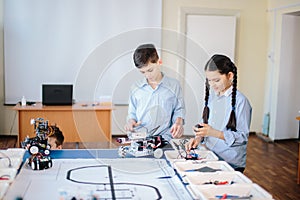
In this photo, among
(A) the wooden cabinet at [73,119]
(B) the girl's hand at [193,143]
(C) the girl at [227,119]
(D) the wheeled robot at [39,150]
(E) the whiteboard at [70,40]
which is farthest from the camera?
(E) the whiteboard at [70,40]

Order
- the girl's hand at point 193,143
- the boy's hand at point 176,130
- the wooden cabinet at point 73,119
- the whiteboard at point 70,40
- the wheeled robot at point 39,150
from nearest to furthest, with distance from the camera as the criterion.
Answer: the wheeled robot at point 39,150 < the girl's hand at point 193,143 < the boy's hand at point 176,130 < the wooden cabinet at point 73,119 < the whiteboard at point 70,40

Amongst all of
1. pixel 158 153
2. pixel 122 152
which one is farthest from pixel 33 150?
pixel 158 153

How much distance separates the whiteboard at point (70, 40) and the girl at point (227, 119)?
3.33 meters

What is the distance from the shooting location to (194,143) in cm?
193

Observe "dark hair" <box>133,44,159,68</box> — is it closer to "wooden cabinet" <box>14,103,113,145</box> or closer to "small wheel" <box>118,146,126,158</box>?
"small wheel" <box>118,146,126,158</box>

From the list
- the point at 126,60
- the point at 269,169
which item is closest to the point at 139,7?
the point at 126,60

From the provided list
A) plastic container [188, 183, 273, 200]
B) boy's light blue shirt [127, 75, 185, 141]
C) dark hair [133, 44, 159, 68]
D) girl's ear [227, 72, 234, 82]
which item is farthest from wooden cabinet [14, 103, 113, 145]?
plastic container [188, 183, 273, 200]

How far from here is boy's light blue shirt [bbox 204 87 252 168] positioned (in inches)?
70.9

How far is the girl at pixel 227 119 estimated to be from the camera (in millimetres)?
1790

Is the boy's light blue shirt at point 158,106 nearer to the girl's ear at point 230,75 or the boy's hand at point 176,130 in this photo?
the boy's hand at point 176,130

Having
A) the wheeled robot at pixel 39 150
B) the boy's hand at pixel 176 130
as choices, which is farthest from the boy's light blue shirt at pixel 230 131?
the wheeled robot at pixel 39 150

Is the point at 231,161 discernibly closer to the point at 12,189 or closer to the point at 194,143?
the point at 194,143

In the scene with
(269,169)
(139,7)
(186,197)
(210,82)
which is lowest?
(269,169)

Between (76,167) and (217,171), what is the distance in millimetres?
605
